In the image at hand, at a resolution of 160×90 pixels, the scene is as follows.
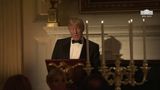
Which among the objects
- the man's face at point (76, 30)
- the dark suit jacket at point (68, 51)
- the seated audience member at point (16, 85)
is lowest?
the seated audience member at point (16, 85)

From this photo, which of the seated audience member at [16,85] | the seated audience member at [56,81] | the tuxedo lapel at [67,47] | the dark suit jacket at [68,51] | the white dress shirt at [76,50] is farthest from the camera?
the tuxedo lapel at [67,47]

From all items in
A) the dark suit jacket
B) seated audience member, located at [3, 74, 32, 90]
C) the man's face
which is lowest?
seated audience member, located at [3, 74, 32, 90]

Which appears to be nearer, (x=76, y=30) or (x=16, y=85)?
(x=16, y=85)

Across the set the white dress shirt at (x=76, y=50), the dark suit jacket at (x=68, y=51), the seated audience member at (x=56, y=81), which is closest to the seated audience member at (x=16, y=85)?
the seated audience member at (x=56, y=81)

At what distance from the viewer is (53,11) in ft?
16.7

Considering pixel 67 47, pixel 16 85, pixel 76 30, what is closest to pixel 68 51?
pixel 67 47

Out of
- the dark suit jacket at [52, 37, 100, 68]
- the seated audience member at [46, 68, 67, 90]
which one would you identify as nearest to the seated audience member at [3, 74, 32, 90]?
the seated audience member at [46, 68, 67, 90]

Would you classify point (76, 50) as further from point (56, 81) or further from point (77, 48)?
point (56, 81)

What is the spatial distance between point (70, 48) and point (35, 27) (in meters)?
1.10

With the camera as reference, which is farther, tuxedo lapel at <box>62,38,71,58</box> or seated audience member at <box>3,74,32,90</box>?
tuxedo lapel at <box>62,38,71,58</box>

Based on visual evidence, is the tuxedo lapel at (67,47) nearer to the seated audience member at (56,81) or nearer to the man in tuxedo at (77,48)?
the man in tuxedo at (77,48)

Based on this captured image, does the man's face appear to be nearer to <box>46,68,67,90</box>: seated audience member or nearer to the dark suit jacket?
the dark suit jacket

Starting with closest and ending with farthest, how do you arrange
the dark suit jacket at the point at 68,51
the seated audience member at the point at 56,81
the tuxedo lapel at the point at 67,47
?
1. the seated audience member at the point at 56,81
2. the dark suit jacket at the point at 68,51
3. the tuxedo lapel at the point at 67,47

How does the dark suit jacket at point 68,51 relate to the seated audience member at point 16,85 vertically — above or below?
above
